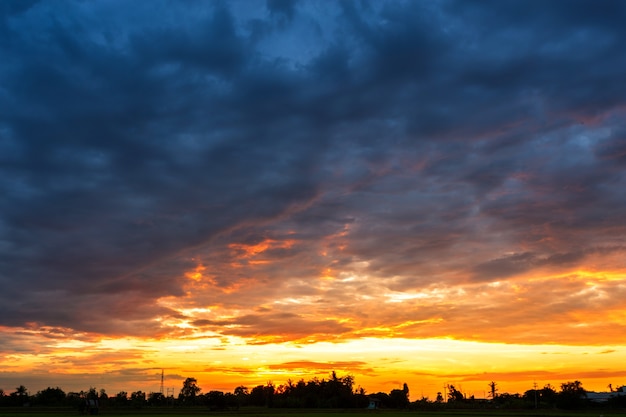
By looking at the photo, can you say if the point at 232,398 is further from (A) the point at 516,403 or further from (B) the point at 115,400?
(A) the point at 516,403

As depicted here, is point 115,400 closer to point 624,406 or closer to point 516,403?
point 516,403

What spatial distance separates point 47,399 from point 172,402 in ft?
134

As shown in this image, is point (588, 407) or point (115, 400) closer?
point (588, 407)

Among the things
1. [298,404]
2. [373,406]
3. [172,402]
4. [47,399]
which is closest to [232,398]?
[298,404]

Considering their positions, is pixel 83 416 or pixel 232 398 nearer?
pixel 83 416

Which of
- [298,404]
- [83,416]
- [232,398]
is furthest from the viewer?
[298,404]

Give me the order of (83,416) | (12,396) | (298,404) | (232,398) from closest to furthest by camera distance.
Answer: (83,416) → (232,398) → (12,396) → (298,404)

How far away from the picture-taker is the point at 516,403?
7603 inches

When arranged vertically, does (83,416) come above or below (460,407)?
above

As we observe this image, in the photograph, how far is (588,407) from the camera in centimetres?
16638

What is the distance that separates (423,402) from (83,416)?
125910 millimetres

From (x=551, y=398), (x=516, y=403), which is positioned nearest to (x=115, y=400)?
(x=516, y=403)

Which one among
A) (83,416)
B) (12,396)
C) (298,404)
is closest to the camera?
(83,416)

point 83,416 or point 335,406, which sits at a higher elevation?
point 83,416
